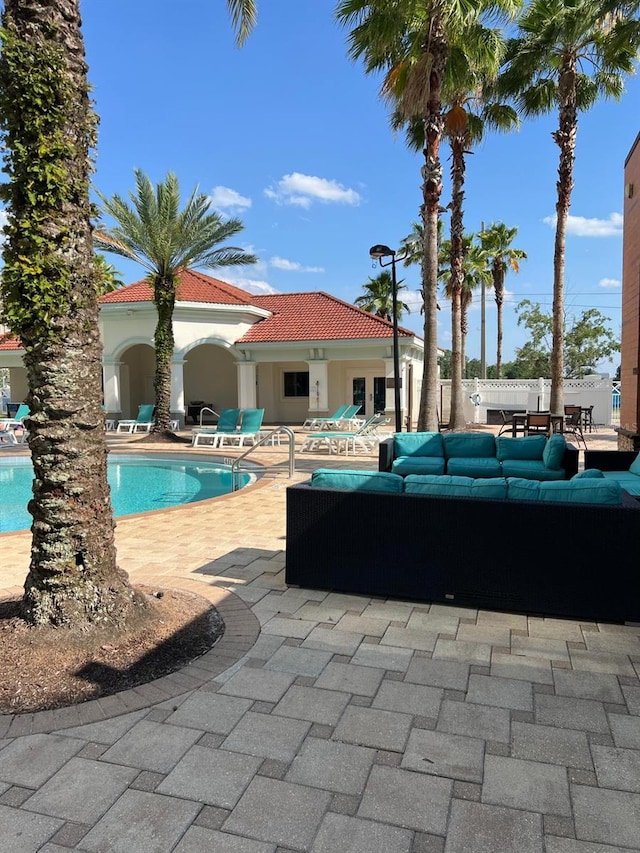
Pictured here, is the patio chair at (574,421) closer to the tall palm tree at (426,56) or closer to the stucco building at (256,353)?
the tall palm tree at (426,56)

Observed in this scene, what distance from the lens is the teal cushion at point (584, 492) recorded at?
385cm

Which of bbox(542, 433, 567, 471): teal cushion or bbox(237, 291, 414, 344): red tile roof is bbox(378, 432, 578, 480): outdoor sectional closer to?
bbox(542, 433, 567, 471): teal cushion

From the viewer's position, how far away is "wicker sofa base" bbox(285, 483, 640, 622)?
3.76m

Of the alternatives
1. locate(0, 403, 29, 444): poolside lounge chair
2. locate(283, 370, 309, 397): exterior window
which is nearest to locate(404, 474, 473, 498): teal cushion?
locate(0, 403, 29, 444): poolside lounge chair

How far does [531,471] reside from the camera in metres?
7.30

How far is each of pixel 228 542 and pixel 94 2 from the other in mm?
4725

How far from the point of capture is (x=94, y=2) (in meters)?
3.56

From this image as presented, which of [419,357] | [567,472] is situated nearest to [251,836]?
[567,472]

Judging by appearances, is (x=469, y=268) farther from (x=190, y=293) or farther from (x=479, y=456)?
(x=479, y=456)

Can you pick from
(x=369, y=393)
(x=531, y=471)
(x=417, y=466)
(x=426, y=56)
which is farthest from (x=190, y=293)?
(x=531, y=471)

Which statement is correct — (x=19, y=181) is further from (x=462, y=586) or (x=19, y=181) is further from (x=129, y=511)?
(x=129, y=511)

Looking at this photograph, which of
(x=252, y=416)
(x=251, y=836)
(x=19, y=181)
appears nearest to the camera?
(x=251, y=836)

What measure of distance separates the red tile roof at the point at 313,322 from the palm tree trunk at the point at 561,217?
614 cm

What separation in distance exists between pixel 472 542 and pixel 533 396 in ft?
72.2
